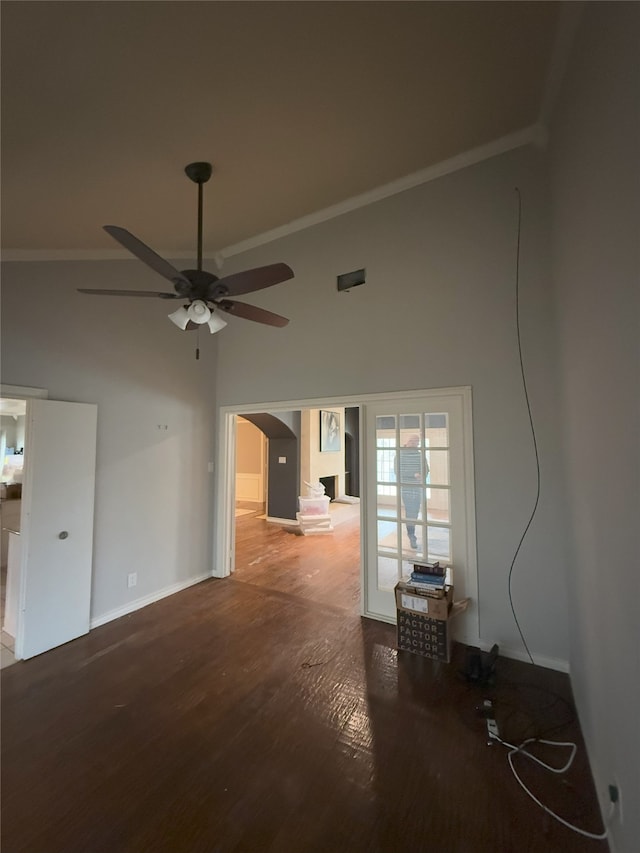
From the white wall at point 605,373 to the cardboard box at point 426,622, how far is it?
2.54ft

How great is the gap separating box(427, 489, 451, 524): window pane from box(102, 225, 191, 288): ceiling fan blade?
2.47 metres

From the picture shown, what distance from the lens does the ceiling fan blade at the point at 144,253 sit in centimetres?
173

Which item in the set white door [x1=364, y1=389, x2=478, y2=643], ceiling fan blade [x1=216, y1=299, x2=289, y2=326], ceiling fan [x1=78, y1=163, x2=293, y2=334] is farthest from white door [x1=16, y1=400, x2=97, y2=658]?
white door [x1=364, y1=389, x2=478, y2=643]

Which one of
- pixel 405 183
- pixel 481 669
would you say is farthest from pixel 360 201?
pixel 481 669

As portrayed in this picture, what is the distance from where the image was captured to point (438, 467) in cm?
293

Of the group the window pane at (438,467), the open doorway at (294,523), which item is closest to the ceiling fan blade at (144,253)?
the open doorway at (294,523)

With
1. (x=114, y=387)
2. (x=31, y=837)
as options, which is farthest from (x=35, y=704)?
(x=114, y=387)

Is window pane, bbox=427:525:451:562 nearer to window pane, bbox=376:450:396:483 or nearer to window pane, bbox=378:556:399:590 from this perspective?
window pane, bbox=378:556:399:590

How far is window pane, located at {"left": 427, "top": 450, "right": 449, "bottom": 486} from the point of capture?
2.90 metres

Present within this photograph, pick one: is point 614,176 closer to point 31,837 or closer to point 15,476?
point 31,837

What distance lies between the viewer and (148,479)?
3496 millimetres

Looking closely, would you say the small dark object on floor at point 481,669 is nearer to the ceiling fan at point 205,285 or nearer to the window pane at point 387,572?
the window pane at point 387,572

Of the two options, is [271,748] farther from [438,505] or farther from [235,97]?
[235,97]

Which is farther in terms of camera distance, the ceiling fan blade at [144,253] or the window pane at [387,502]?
the window pane at [387,502]
